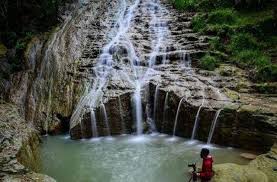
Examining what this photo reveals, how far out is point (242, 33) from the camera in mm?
15125

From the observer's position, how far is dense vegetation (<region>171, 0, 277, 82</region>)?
13.5 m

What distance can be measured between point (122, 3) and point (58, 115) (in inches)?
362

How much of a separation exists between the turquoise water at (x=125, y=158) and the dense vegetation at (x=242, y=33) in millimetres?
3529

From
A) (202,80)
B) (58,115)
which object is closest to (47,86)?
(58,115)

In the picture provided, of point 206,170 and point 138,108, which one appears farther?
point 138,108

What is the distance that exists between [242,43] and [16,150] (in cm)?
972

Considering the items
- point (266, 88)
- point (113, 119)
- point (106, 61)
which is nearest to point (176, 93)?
point (113, 119)

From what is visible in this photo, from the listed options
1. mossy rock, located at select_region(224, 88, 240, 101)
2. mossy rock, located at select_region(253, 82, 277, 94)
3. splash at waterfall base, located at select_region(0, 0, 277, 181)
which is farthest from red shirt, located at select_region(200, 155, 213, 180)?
mossy rock, located at select_region(253, 82, 277, 94)

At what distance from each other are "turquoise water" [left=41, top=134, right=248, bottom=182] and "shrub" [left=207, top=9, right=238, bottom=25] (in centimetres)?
637

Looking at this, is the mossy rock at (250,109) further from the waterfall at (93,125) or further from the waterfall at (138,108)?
the waterfall at (93,125)

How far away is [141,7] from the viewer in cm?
1992

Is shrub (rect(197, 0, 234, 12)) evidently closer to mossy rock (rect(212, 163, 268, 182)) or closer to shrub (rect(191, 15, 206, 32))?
shrub (rect(191, 15, 206, 32))

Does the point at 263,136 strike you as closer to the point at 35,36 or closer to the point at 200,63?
the point at 200,63

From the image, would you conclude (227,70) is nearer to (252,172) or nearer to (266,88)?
(266,88)
